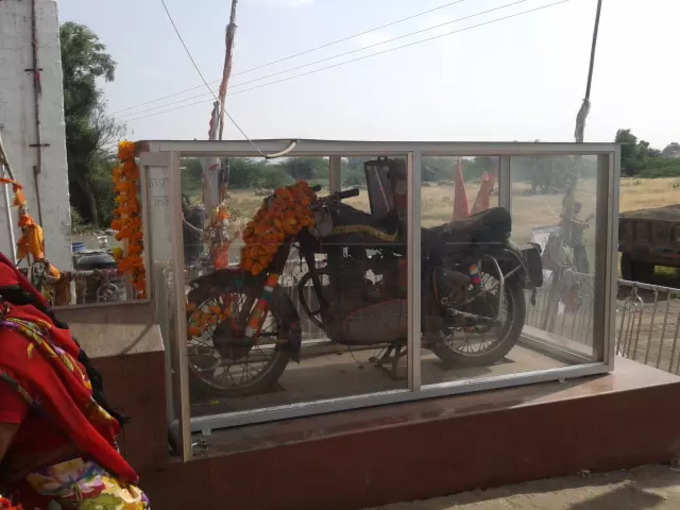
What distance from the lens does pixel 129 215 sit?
403cm

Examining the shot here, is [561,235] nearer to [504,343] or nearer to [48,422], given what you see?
[504,343]

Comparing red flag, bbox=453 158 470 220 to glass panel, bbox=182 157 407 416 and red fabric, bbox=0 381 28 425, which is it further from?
red fabric, bbox=0 381 28 425

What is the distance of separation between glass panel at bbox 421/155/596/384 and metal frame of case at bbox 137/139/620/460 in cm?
8

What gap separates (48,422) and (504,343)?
3561mm

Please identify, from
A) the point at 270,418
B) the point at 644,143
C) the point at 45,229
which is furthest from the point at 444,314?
the point at 644,143

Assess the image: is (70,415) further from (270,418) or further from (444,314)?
(444,314)

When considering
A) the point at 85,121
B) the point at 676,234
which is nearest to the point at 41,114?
the point at 676,234

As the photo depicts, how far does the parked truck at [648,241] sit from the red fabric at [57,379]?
1335cm

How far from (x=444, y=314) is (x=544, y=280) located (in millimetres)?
909

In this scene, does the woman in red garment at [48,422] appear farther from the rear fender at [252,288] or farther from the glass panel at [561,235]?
the glass panel at [561,235]

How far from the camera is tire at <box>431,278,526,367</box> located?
4.68 meters

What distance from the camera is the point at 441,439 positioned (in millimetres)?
4129

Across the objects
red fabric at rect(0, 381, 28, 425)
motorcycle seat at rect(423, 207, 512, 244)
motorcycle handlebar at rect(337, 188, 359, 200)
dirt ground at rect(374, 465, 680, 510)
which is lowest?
dirt ground at rect(374, 465, 680, 510)

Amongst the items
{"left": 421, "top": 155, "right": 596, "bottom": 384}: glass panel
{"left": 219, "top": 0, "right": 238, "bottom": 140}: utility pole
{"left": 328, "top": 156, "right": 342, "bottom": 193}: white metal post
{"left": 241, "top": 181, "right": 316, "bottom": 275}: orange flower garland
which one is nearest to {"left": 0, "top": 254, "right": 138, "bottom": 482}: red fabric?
{"left": 241, "top": 181, "right": 316, "bottom": 275}: orange flower garland
